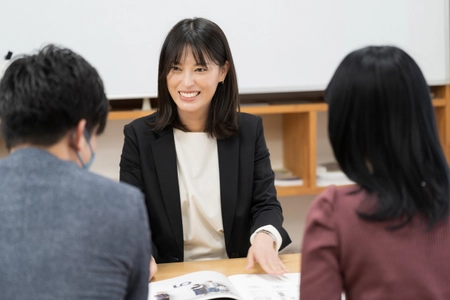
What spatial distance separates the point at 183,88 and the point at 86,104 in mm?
950

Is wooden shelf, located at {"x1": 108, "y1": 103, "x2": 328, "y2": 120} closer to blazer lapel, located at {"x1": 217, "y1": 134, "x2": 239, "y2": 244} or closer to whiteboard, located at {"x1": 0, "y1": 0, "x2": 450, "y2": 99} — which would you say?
whiteboard, located at {"x1": 0, "y1": 0, "x2": 450, "y2": 99}

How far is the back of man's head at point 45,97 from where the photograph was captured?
0.95 metres

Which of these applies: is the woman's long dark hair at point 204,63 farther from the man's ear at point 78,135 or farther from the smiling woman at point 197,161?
the man's ear at point 78,135

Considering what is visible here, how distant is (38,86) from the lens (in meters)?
0.96

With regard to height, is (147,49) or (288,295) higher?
(147,49)

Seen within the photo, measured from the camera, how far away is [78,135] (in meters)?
1.00

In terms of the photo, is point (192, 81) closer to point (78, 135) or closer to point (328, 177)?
point (78, 135)

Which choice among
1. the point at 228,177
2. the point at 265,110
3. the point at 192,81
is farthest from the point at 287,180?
the point at 192,81

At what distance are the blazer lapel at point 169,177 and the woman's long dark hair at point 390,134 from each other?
1.01 metres

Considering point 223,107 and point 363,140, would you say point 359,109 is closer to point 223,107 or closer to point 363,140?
point 363,140

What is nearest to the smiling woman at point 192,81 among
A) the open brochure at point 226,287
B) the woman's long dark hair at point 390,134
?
the open brochure at point 226,287

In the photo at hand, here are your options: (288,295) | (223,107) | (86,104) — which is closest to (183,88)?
(223,107)

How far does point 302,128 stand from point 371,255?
2.10 meters

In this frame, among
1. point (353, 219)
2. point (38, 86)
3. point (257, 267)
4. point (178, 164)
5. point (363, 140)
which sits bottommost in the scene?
point (257, 267)
